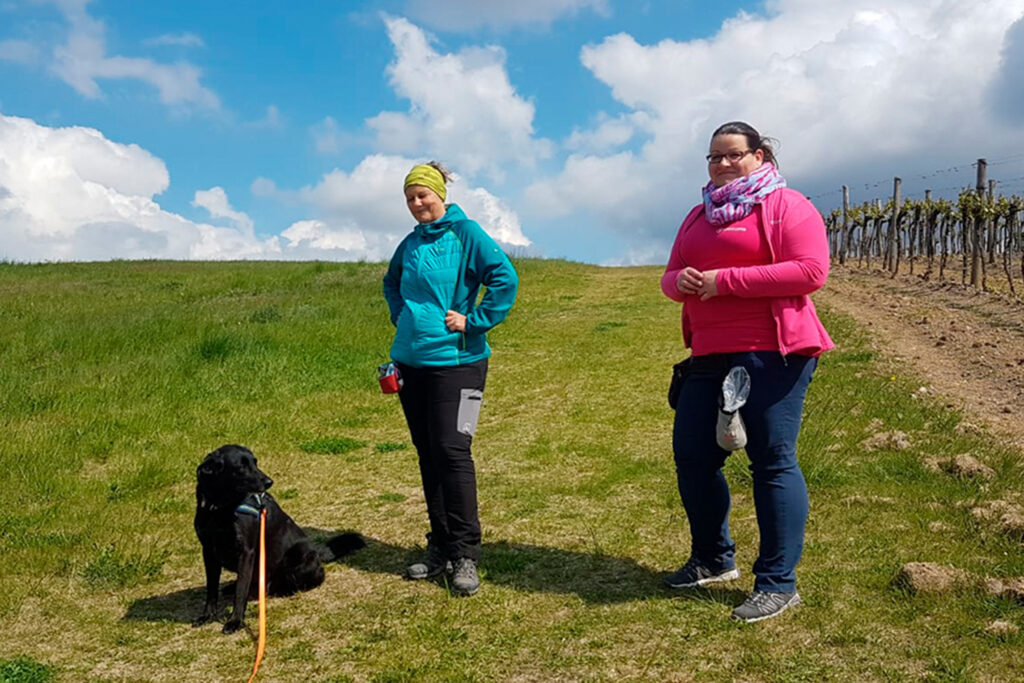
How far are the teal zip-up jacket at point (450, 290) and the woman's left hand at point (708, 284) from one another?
107cm

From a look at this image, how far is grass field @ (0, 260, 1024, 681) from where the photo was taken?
332 centimetres

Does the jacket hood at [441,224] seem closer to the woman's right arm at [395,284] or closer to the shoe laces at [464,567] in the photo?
the woman's right arm at [395,284]

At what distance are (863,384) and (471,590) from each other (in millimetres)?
6208

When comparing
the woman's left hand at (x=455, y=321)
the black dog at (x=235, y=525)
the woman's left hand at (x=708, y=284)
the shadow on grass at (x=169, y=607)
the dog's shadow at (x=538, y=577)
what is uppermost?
the woman's left hand at (x=708, y=284)

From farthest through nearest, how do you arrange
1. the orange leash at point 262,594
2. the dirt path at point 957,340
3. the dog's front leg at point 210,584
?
1. the dirt path at point 957,340
2. the dog's front leg at point 210,584
3. the orange leash at point 262,594

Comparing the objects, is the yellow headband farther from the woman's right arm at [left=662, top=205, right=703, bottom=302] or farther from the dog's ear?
the dog's ear

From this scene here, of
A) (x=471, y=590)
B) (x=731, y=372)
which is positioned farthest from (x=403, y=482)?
(x=731, y=372)

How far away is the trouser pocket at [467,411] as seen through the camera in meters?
4.06

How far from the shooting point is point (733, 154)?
133 inches

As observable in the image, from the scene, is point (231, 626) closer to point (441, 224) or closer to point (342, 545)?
point (342, 545)

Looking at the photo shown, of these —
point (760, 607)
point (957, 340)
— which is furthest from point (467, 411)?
point (957, 340)

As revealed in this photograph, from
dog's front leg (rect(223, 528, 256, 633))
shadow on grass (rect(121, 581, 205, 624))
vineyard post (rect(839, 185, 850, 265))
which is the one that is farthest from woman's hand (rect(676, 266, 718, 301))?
vineyard post (rect(839, 185, 850, 265))

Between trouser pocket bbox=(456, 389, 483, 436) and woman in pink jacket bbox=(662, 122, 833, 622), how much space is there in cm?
108

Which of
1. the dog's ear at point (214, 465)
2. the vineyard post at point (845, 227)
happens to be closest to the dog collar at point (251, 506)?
the dog's ear at point (214, 465)
